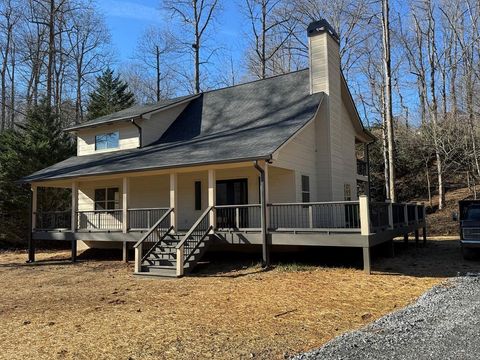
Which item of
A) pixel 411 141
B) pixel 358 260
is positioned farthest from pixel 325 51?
pixel 411 141

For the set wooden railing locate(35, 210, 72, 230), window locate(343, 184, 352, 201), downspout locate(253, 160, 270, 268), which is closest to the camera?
downspout locate(253, 160, 270, 268)

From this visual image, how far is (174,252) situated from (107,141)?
9730 millimetres

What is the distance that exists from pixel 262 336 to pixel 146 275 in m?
7.19

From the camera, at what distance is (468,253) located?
14.5m

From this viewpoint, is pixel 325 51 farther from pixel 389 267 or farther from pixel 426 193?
pixel 426 193

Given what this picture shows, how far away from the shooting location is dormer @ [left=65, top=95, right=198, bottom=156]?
19.7 metres

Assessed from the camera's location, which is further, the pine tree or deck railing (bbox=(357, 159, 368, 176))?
the pine tree

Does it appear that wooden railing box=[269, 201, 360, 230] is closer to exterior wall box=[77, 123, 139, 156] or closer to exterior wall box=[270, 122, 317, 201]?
exterior wall box=[270, 122, 317, 201]

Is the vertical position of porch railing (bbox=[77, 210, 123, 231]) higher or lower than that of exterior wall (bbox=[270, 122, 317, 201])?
lower

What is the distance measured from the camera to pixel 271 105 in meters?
18.4

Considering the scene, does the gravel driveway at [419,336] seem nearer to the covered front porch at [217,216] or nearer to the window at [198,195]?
the covered front porch at [217,216]

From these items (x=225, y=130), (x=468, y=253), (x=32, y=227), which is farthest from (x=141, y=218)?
(x=468, y=253)

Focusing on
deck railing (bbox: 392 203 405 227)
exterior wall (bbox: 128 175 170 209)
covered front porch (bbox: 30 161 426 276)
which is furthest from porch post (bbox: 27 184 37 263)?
deck railing (bbox: 392 203 405 227)

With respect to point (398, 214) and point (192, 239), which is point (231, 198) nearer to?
point (192, 239)
